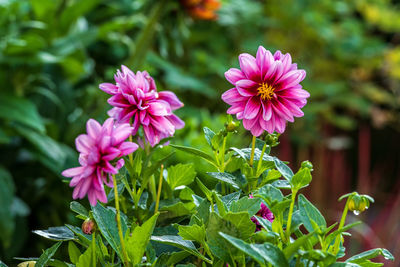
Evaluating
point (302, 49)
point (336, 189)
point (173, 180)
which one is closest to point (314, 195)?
point (336, 189)

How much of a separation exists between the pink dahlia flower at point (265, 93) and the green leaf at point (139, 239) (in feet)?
0.35

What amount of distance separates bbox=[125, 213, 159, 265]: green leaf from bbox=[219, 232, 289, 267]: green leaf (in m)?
0.07

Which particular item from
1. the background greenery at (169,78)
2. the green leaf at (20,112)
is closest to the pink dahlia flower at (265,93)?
the background greenery at (169,78)

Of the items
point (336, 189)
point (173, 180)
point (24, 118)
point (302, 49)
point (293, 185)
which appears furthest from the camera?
point (302, 49)

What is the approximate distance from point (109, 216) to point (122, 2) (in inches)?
53.6

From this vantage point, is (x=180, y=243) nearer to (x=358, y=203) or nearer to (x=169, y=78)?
(x=358, y=203)

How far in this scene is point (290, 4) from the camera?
2.19 m

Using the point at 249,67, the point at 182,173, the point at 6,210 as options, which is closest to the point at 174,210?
the point at 182,173

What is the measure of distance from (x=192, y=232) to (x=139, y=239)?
4cm

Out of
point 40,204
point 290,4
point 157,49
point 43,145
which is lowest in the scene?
point 40,204

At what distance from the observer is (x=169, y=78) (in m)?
1.65

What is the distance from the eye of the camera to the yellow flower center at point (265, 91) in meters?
0.41

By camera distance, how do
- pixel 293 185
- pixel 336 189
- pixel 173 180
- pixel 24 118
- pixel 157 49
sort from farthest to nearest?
pixel 157 49 < pixel 336 189 < pixel 24 118 < pixel 173 180 < pixel 293 185

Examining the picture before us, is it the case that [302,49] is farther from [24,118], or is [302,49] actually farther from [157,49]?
[24,118]
